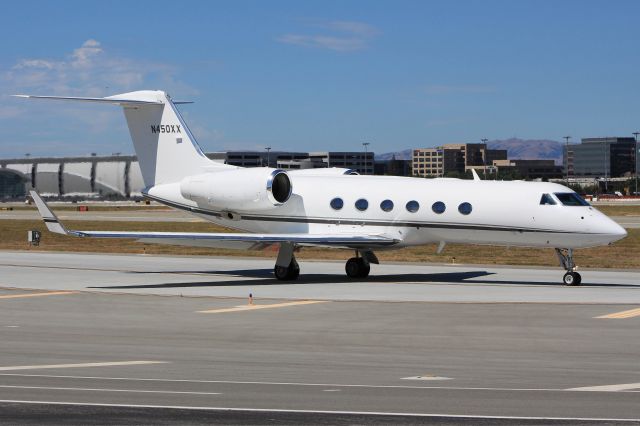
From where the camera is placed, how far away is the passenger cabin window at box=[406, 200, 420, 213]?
31.6m

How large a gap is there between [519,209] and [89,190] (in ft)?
540

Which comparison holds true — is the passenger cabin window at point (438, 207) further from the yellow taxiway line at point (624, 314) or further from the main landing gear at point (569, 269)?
the yellow taxiway line at point (624, 314)

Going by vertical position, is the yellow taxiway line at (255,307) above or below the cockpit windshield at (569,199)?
below

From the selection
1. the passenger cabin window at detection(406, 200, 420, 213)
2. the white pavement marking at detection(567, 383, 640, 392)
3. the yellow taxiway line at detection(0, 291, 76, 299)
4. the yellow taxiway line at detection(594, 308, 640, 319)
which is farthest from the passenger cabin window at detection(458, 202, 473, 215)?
the white pavement marking at detection(567, 383, 640, 392)

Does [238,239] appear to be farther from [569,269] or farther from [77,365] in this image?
[77,365]

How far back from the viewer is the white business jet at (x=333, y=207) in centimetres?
3012

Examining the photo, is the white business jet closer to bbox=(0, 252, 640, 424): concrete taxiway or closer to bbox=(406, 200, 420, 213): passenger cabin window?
bbox=(406, 200, 420, 213): passenger cabin window

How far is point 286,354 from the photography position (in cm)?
1747

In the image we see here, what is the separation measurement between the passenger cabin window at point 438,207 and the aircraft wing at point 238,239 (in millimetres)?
1537

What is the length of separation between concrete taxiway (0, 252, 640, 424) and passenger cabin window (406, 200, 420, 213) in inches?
89.2

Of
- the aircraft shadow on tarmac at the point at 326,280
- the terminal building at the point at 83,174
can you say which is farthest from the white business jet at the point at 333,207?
the terminal building at the point at 83,174

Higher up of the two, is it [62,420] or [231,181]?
[231,181]

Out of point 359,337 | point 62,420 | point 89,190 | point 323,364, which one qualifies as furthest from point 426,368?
point 89,190

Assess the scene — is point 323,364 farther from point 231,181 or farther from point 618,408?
point 231,181
